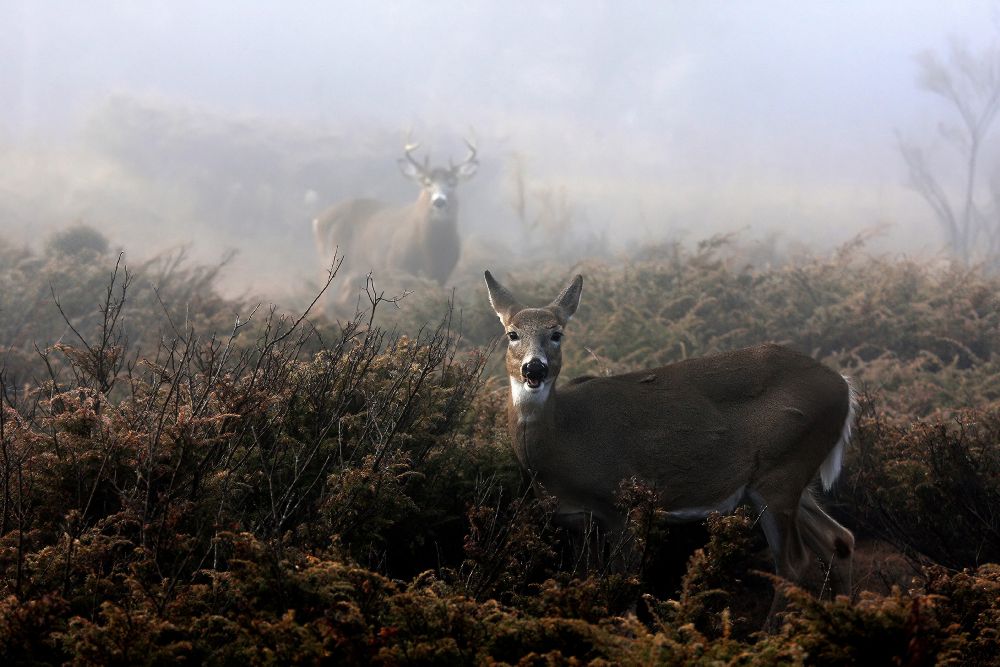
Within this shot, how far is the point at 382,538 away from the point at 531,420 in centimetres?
125

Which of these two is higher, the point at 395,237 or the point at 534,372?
the point at 395,237

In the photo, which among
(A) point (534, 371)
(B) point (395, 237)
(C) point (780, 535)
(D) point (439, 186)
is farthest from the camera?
(D) point (439, 186)

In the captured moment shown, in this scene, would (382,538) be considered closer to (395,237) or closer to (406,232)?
(406,232)

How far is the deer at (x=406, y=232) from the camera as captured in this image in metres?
18.8

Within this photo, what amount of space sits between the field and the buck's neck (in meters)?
0.29

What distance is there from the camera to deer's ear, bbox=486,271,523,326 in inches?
225

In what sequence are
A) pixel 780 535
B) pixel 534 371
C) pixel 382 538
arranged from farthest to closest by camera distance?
pixel 534 371
pixel 780 535
pixel 382 538

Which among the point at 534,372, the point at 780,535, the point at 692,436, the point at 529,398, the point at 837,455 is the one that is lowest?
the point at 780,535

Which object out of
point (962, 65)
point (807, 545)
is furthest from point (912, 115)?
point (807, 545)

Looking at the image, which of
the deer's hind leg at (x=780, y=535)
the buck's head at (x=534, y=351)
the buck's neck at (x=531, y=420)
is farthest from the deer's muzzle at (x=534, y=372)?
the deer's hind leg at (x=780, y=535)

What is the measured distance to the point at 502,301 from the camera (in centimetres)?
583

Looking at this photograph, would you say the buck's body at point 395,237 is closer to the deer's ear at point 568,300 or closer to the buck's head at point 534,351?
the deer's ear at point 568,300

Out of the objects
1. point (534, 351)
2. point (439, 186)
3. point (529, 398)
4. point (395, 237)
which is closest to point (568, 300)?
point (534, 351)

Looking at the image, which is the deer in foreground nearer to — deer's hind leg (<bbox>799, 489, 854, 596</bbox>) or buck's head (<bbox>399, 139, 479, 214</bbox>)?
deer's hind leg (<bbox>799, 489, 854, 596</bbox>)
